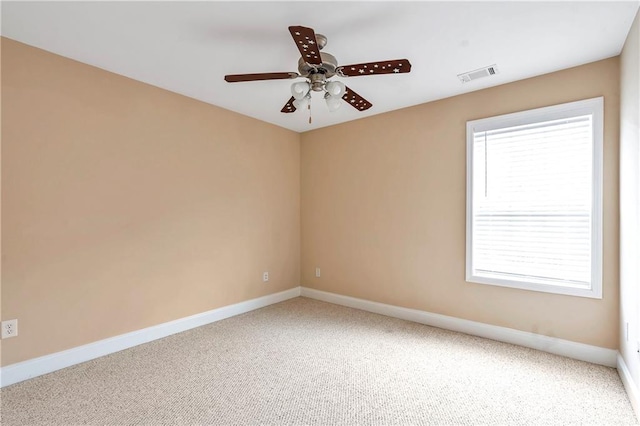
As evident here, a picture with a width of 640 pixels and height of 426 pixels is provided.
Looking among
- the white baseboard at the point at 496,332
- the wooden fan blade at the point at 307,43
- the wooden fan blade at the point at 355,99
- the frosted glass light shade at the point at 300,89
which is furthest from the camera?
the white baseboard at the point at 496,332

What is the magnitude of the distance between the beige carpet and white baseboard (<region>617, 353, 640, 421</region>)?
0.05 meters

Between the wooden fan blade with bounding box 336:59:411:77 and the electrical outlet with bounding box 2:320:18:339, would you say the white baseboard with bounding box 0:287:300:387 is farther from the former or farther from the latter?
the wooden fan blade with bounding box 336:59:411:77

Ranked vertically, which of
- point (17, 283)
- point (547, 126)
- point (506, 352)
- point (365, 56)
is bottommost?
point (506, 352)

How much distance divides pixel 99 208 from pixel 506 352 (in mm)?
3921

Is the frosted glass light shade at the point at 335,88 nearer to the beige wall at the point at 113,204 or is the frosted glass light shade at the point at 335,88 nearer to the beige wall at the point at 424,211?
the beige wall at the point at 424,211

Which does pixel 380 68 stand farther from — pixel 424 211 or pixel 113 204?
pixel 113 204

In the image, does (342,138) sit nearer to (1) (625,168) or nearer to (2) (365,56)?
(2) (365,56)

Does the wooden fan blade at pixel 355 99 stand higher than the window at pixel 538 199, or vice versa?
the wooden fan blade at pixel 355 99

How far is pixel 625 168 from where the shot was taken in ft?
7.63

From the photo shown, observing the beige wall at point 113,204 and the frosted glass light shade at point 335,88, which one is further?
the beige wall at point 113,204

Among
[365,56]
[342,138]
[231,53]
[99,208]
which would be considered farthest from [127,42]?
[342,138]

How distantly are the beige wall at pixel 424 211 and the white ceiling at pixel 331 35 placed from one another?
0.29m

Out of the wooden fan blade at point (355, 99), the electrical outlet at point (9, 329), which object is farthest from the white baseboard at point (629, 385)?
the electrical outlet at point (9, 329)

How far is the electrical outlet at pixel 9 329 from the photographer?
2316mm
